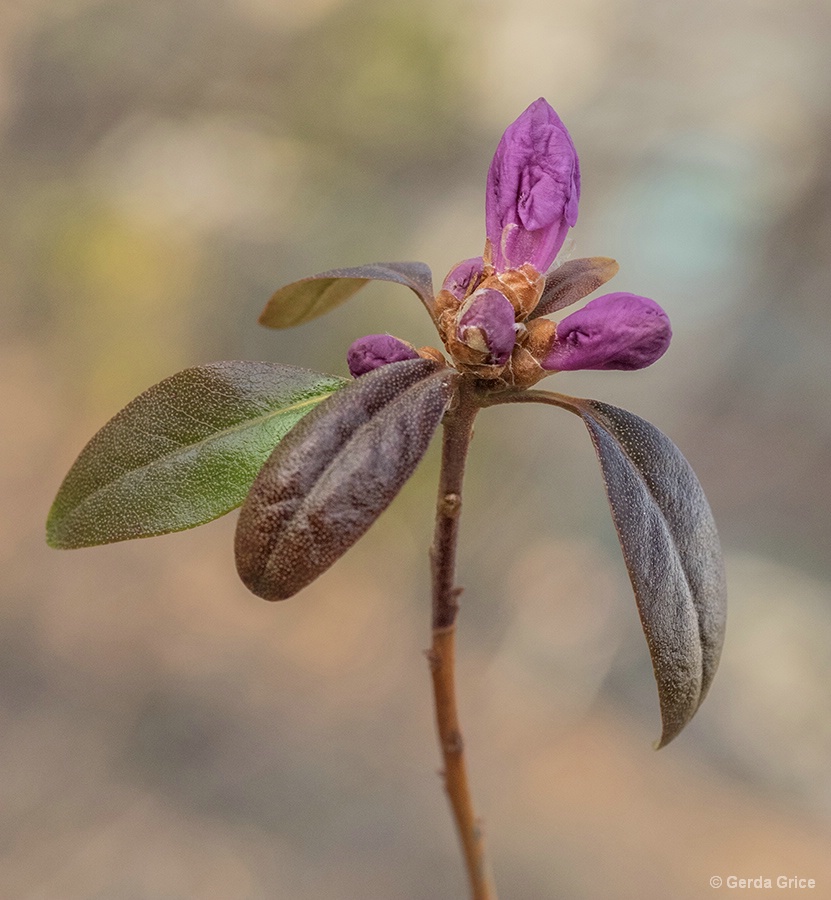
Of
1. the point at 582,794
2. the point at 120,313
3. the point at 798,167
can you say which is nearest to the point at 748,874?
the point at 582,794

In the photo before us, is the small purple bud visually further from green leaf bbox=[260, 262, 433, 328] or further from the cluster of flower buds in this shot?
green leaf bbox=[260, 262, 433, 328]

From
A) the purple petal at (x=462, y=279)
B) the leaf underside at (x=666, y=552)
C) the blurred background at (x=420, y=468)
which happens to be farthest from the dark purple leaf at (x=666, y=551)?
the blurred background at (x=420, y=468)

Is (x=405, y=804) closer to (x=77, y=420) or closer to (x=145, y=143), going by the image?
(x=77, y=420)

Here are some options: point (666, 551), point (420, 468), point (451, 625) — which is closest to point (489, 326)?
point (666, 551)

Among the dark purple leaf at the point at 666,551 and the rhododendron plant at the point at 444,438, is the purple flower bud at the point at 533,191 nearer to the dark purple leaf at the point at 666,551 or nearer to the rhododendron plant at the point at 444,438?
the rhododendron plant at the point at 444,438

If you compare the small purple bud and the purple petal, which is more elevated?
the purple petal

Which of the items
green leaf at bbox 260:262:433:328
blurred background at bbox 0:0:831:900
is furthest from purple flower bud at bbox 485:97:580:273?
blurred background at bbox 0:0:831:900

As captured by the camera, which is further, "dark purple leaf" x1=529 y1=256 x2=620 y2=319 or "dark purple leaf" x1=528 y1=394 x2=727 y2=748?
"dark purple leaf" x1=529 y1=256 x2=620 y2=319
